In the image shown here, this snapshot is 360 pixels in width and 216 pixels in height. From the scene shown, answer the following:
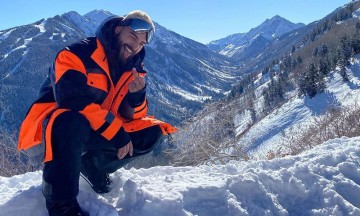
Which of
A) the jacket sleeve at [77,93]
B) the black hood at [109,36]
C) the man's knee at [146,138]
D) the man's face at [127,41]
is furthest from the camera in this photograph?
the man's knee at [146,138]

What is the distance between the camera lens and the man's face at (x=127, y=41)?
3494 millimetres

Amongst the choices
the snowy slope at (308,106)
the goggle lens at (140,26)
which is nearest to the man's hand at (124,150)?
the goggle lens at (140,26)

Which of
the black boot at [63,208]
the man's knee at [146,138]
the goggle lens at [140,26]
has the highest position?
the goggle lens at [140,26]

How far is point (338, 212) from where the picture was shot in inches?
138

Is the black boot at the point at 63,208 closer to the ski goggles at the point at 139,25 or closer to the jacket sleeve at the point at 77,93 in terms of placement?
the jacket sleeve at the point at 77,93

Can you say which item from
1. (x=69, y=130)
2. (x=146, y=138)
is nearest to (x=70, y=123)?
(x=69, y=130)

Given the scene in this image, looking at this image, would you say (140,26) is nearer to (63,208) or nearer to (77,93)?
(77,93)

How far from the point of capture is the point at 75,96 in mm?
2941

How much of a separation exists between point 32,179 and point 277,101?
81962mm

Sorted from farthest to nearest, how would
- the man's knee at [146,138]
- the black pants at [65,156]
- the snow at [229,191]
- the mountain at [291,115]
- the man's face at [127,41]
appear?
the mountain at [291,115] < the man's knee at [146,138] < the man's face at [127,41] < the snow at [229,191] < the black pants at [65,156]

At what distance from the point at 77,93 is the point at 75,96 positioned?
0.08ft

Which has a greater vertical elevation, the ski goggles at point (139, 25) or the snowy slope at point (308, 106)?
the ski goggles at point (139, 25)

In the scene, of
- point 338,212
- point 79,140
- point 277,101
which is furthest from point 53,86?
point 277,101

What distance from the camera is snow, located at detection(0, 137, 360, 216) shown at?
10.6ft
